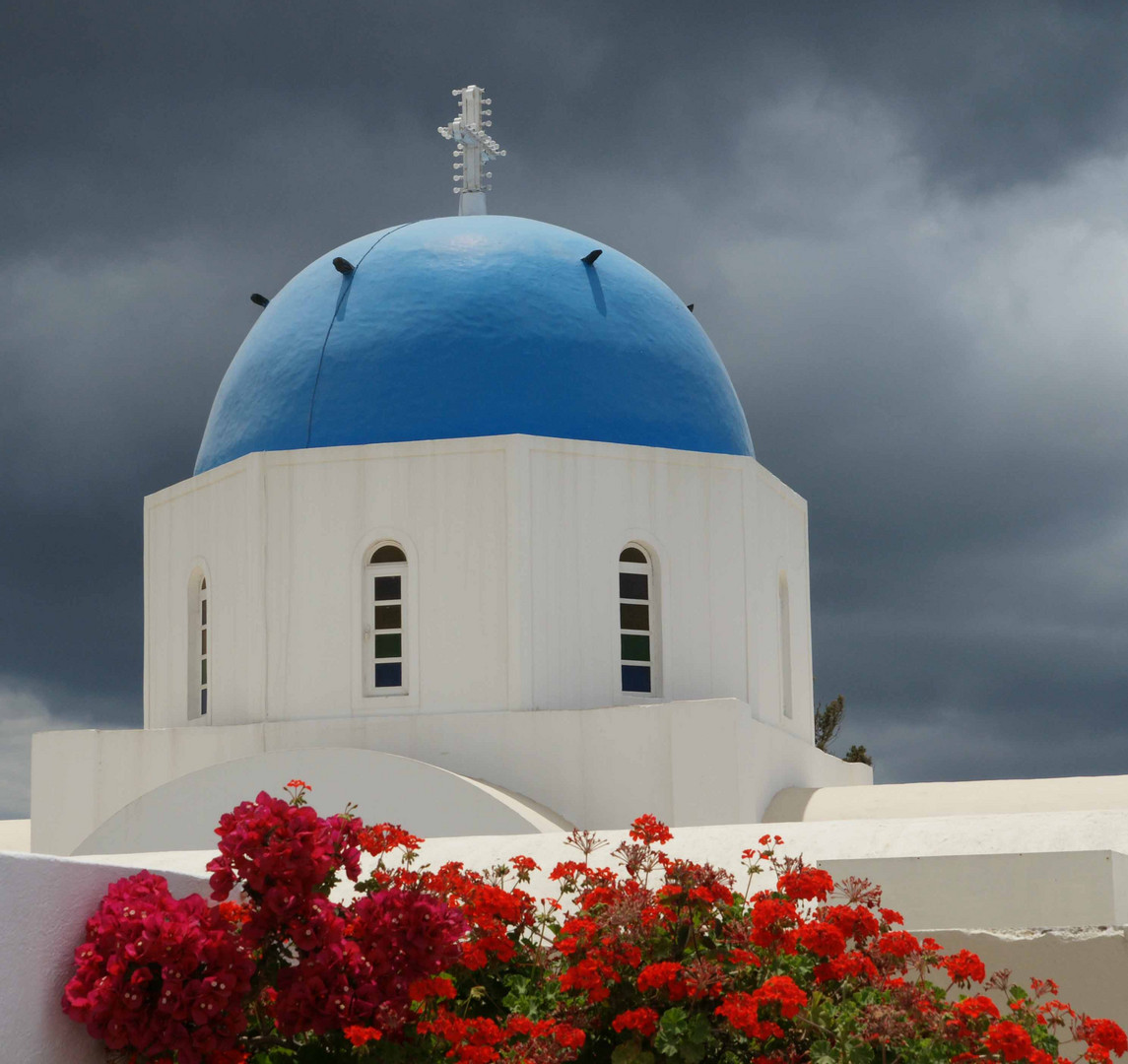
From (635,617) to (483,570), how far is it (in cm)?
163

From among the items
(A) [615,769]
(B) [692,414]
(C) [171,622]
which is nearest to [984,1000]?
(A) [615,769]

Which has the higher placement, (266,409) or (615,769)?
(266,409)

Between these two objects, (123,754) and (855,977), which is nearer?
(855,977)

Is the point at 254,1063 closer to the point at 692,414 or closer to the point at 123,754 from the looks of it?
the point at 123,754

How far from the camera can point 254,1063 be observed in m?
5.54

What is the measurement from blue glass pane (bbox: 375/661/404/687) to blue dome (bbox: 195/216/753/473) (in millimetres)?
2136

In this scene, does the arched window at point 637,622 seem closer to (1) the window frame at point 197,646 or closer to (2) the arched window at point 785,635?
(2) the arched window at point 785,635

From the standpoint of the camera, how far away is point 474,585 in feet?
47.1

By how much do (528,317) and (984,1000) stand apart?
10905 mm

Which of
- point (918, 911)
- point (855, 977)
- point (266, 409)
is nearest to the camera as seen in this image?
point (855, 977)

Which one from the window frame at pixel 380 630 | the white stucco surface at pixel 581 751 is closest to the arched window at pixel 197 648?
the white stucco surface at pixel 581 751

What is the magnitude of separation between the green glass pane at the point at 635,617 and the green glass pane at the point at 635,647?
3.7 inches

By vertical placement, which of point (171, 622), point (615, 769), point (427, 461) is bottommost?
point (615, 769)

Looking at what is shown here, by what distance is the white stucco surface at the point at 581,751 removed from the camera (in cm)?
1334
